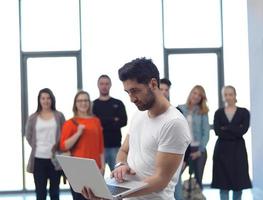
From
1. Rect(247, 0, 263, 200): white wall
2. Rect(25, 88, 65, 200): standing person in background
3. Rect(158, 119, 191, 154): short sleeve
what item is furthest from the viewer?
Rect(247, 0, 263, 200): white wall

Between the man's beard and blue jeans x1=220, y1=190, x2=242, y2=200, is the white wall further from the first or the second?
the man's beard

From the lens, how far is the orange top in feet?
16.7

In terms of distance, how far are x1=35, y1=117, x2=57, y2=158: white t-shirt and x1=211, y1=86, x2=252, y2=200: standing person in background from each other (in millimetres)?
1640

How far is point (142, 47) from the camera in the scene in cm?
739

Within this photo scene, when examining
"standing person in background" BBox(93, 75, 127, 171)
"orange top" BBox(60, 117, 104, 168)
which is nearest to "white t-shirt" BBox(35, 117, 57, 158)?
"orange top" BBox(60, 117, 104, 168)

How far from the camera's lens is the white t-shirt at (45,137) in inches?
208

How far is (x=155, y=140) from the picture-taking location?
6.75 feet

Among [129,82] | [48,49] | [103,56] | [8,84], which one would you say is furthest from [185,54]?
[129,82]

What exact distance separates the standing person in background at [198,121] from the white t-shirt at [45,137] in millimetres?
1370

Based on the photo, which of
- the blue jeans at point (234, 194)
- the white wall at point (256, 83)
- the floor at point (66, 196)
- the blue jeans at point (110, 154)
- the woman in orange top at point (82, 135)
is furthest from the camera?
the white wall at point (256, 83)

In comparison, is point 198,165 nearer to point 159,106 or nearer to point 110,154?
point 110,154

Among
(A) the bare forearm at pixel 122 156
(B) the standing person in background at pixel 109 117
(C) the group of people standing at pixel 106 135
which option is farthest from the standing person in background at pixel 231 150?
(A) the bare forearm at pixel 122 156

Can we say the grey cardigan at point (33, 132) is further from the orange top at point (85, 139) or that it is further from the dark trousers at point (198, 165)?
the dark trousers at point (198, 165)

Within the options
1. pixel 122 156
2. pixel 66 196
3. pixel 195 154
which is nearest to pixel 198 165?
pixel 195 154
